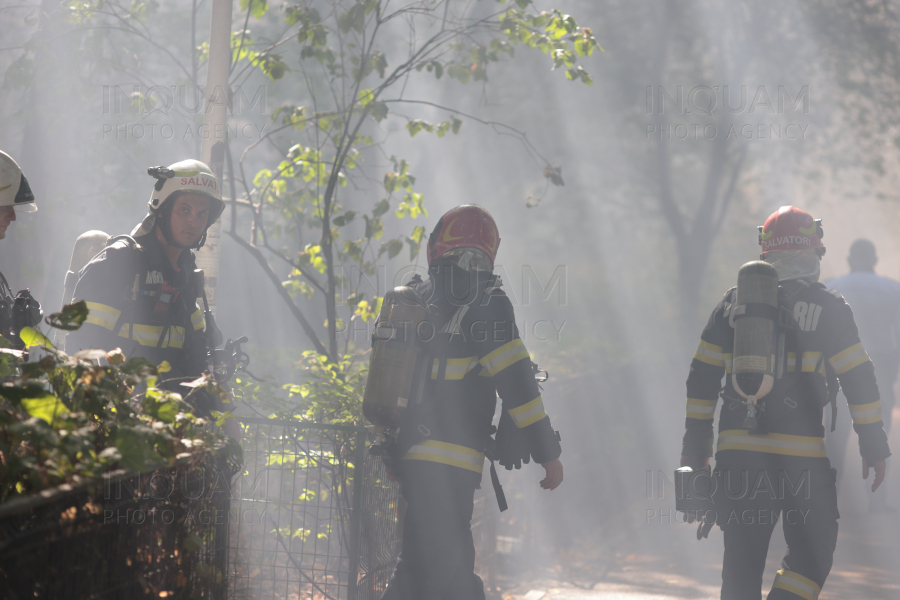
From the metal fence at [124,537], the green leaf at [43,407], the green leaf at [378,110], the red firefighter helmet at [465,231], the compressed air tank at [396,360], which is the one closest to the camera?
the metal fence at [124,537]

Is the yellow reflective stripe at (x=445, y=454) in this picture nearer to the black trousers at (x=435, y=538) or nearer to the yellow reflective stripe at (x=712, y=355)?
the black trousers at (x=435, y=538)

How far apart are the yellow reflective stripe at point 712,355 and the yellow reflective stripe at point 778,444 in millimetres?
389

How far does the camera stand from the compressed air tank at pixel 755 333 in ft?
11.6

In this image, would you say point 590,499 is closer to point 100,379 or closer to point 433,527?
point 433,527

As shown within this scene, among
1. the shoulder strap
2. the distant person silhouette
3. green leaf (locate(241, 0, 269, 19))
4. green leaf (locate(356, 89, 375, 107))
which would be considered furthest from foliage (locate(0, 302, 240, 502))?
the distant person silhouette

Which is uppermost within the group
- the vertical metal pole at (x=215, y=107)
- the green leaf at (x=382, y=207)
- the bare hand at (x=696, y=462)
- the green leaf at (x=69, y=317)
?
the vertical metal pole at (x=215, y=107)

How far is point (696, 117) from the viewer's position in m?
14.6

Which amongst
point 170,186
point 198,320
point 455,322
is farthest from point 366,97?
point 455,322

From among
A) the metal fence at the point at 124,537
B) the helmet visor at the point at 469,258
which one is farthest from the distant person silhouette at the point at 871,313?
the metal fence at the point at 124,537

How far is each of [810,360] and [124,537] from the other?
329cm

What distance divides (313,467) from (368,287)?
2.24m

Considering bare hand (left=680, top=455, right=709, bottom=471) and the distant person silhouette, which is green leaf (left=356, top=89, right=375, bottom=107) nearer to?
bare hand (left=680, top=455, right=709, bottom=471)

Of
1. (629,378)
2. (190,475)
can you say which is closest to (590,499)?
(629,378)

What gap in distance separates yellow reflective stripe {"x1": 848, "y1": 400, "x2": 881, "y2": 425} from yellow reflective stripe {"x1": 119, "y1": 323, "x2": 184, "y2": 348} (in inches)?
133
